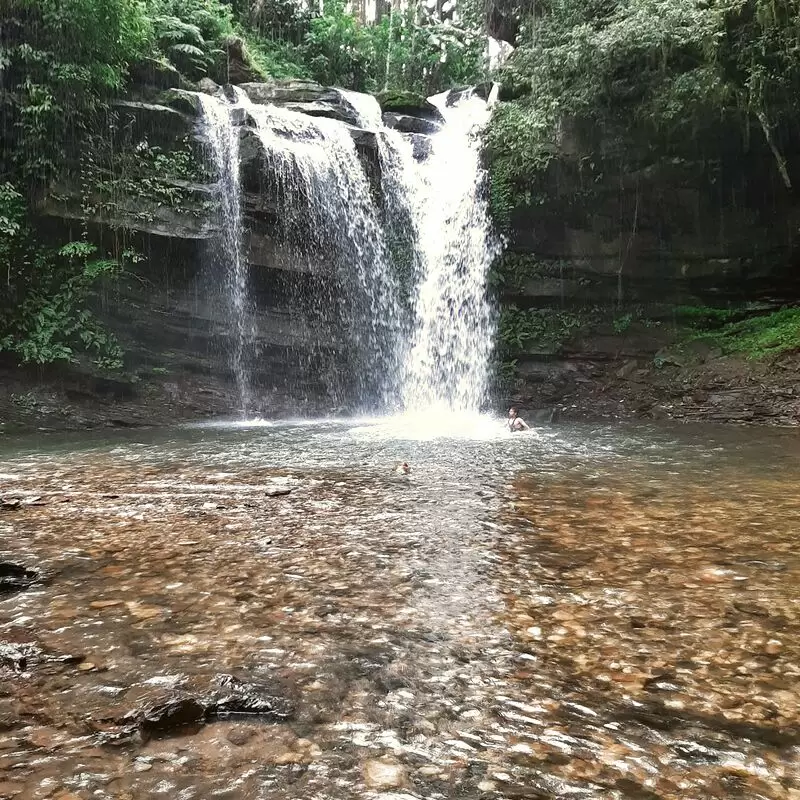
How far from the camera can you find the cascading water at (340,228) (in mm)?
14633

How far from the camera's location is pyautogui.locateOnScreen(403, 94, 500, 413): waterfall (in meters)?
15.5

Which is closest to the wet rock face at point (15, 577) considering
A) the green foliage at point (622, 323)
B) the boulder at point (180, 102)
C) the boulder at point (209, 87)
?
the boulder at point (180, 102)

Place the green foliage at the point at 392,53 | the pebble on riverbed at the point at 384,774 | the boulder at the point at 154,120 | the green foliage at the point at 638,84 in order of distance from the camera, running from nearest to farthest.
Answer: the pebble on riverbed at the point at 384,774
the green foliage at the point at 638,84
the boulder at the point at 154,120
the green foliage at the point at 392,53

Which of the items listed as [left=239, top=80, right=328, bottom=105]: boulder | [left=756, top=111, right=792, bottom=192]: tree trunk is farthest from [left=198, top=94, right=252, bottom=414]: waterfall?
[left=756, top=111, right=792, bottom=192]: tree trunk

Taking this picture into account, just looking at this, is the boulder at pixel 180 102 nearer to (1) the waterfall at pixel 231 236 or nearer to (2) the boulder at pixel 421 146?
(1) the waterfall at pixel 231 236

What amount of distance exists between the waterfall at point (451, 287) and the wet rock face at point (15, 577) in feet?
38.9

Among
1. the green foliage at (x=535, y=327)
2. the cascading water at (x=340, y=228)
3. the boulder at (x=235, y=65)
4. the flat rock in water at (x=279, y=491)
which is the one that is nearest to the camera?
the flat rock in water at (x=279, y=491)

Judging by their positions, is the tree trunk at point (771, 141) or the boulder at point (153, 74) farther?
the boulder at point (153, 74)

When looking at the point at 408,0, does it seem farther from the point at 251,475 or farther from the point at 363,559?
the point at 363,559

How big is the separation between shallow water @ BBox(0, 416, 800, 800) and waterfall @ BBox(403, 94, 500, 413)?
939 cm

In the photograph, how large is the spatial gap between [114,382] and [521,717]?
13.0 metres

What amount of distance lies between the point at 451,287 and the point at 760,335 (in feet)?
23.4

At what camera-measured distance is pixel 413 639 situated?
113 inches

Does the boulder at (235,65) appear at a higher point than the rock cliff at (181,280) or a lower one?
higher
